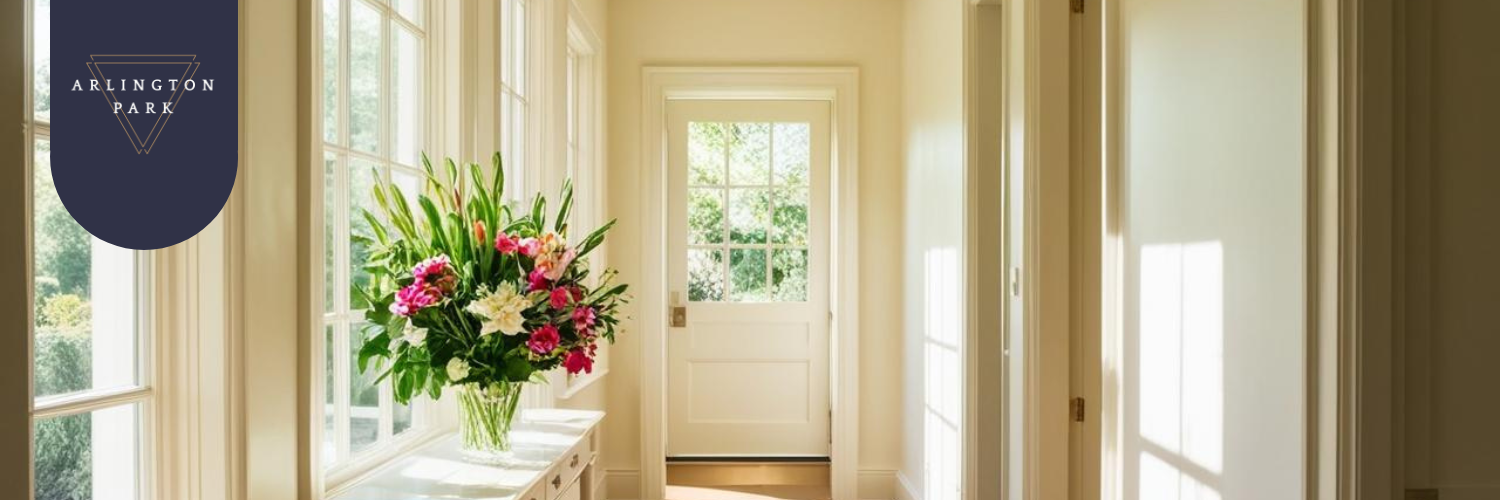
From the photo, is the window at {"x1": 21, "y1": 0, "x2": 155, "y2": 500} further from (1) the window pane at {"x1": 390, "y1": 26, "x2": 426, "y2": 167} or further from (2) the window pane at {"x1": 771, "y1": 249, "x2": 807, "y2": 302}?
(2) the window pane at {"x1": 771, "y1": 249, "x2": 807, "y2": 302}

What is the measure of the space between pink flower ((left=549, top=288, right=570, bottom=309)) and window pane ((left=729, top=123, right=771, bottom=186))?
2.87 metres

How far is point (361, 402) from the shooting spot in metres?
1.97

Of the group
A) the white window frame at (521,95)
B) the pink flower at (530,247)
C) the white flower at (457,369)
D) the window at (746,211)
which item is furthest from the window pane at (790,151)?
the white flower at (457,369)

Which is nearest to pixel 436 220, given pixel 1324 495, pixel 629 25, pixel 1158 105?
pixel 1158 105

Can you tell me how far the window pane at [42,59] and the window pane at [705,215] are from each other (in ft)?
11.8

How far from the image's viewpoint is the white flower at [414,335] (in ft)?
5.66

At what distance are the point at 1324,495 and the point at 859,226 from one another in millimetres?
3213

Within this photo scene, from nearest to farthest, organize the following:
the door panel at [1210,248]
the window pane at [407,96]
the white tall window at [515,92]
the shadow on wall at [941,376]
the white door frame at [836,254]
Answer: the door panel at [1210,248] < the window pane at [407,96] < the white tall window at [515,92] < the shadow on wall at [941,376] < the white door frame at [836,254]

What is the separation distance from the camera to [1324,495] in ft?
3.87

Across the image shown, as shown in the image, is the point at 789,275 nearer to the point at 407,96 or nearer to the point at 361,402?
the point at 407,96

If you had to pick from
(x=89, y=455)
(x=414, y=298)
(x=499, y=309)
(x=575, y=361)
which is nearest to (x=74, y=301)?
(x=89, y=455)

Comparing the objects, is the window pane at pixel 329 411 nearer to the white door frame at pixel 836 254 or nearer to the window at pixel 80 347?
the window at pixel 80 347

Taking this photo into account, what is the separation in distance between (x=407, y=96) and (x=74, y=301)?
117 cm

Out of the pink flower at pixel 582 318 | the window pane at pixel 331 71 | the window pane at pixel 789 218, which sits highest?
the window pane at pixel 331 71
